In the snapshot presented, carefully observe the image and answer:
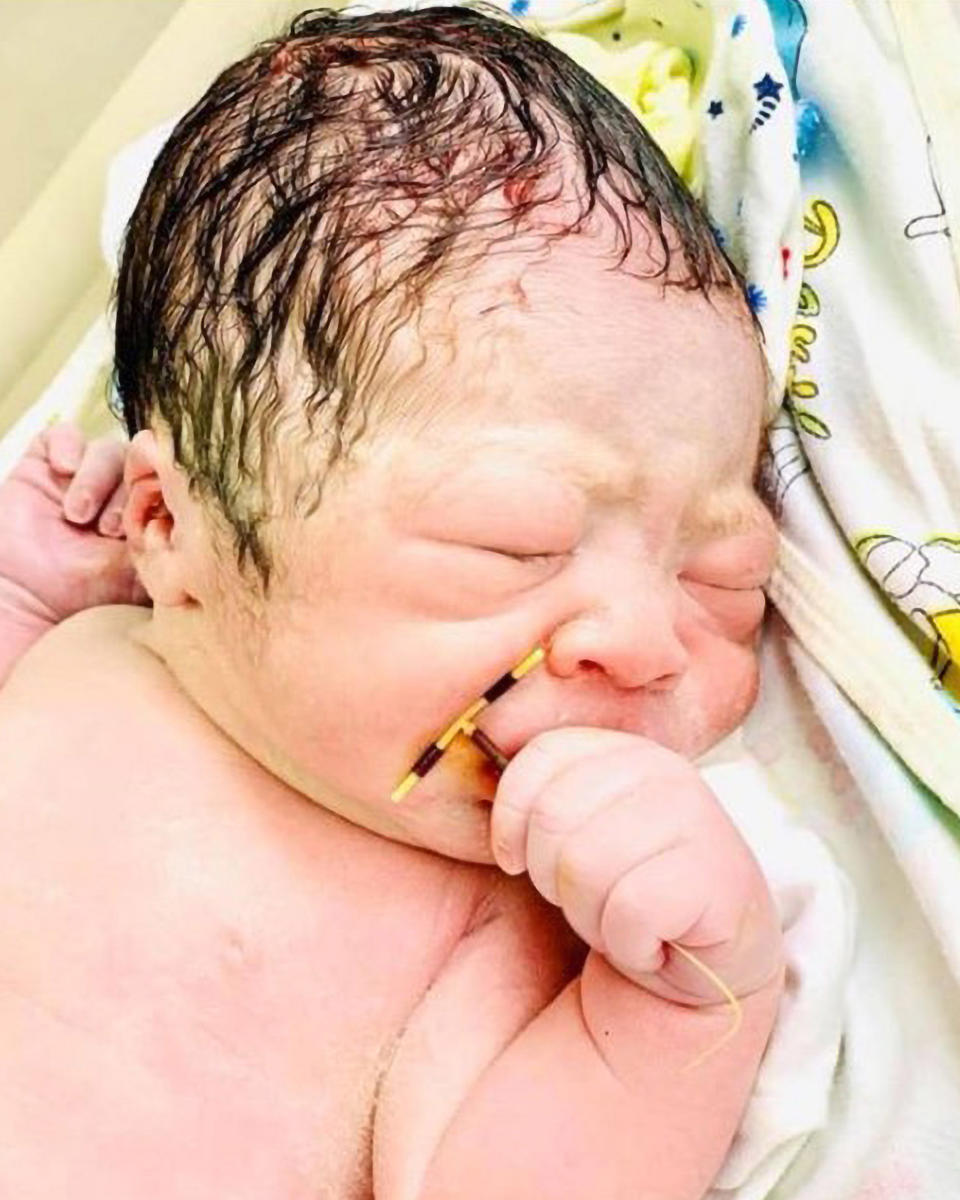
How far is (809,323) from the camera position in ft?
3.39

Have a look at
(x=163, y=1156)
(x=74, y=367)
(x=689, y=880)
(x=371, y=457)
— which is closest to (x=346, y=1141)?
(x=163, y=1156)

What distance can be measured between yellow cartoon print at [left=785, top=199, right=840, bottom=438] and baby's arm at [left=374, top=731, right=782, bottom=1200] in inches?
11.0

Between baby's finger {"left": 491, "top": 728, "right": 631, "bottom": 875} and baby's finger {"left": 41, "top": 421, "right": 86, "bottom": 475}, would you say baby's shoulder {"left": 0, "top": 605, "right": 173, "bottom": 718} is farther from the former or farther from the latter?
baby's finger {"left": 491, "top": 728, "right": 631, "bottom": 875}

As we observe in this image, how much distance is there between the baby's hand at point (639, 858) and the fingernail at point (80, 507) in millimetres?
419

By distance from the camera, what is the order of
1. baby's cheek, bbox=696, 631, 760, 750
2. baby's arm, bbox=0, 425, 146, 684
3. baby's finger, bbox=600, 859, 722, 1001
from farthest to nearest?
baby's arm, bbox=0, 425, 146, 684
baby's cheek, bbox=696, 631, 760, 750
baby's finger, bbox=600, 859, 722, 1001

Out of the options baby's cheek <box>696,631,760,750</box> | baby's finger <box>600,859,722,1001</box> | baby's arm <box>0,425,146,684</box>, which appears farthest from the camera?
baby's arm <box>0,425,146,684</box>

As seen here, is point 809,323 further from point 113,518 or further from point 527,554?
point 113,518

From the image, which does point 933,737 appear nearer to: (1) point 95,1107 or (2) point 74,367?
(1) point 95,1107

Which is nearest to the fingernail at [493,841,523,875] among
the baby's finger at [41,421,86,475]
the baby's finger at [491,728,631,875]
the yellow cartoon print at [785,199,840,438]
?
the baby's finger at [491,728,631,875]

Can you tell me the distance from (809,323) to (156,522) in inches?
16.4

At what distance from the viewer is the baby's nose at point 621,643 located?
0.83 m

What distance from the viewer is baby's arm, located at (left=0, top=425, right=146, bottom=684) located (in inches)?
43.7

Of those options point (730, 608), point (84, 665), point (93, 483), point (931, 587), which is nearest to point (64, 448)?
point (93, 483)

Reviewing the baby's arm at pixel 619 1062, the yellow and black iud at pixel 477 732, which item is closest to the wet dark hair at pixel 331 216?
the yellow and black iud at pixel 477 732
